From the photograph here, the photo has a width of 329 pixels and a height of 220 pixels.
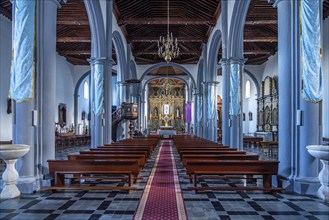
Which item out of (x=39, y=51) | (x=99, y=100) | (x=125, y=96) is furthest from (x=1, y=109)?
(x=39, y=51)

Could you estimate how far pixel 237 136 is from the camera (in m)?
10.3

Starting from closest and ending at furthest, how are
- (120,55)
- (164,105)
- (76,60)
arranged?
(120,55), (76,60), (164,105)

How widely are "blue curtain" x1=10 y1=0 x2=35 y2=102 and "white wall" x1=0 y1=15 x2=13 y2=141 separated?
327 inches

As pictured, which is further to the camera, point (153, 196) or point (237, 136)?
point (237, 136)

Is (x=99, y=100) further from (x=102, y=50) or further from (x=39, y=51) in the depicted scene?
(x=39, y=51)

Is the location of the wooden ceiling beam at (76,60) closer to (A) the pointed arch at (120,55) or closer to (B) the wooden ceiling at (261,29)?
(A) the pointed arch at (120,55)

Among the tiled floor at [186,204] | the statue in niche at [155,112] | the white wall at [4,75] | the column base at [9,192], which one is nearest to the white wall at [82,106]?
the statue in niche at [155,112]

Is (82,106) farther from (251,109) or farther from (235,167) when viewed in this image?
(235,167)

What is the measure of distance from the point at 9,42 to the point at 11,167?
1034 cm

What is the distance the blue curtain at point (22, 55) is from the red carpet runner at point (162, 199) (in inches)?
109

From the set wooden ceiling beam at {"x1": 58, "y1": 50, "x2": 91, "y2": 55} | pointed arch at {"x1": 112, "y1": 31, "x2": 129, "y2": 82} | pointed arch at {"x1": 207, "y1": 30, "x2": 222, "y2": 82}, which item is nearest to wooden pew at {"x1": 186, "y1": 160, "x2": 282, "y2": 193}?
pointed arch at {"x1": 207, "y1": 30, "x2": 222, "y2": 82}

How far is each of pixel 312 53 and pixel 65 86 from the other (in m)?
18.8

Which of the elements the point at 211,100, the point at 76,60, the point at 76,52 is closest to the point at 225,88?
the point at 211,100

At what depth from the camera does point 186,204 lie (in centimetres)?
466
